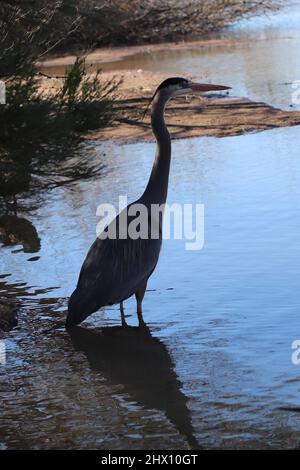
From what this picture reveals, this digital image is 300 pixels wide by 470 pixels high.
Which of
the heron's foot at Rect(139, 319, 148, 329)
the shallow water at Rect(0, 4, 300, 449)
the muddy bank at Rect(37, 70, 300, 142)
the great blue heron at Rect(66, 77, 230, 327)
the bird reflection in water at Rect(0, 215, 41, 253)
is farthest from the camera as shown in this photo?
the muddy bank at Rect(37, 70, 300, 142)

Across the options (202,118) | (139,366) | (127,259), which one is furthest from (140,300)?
(202,118)

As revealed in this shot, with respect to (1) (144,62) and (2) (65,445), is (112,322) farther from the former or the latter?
(1) (144,62)

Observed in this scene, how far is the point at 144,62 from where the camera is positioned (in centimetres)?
2247

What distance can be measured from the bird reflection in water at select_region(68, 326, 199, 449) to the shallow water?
10 millimetres

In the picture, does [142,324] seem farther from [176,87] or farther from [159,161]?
[176,87]

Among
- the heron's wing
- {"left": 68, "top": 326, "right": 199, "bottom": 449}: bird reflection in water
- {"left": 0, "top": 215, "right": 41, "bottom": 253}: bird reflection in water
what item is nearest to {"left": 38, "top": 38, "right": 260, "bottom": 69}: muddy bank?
{"left": 0, "top": 215, "right": 41, "bottom": 253}: bird reflection in water

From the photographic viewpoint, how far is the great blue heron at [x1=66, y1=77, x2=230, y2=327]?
7.00 metres

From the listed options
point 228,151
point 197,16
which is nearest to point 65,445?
point 228,151

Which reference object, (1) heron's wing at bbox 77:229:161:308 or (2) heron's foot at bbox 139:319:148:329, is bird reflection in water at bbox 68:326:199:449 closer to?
(2) heron's foot at bbox 139:319:148:329

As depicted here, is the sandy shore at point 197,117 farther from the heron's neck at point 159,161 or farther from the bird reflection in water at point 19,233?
the heron's neck at point 159,161

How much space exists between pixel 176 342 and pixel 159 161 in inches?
57.4

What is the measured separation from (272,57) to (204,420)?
52.4ft

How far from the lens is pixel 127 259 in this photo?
7.35 meters

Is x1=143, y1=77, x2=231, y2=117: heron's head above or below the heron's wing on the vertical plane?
above
